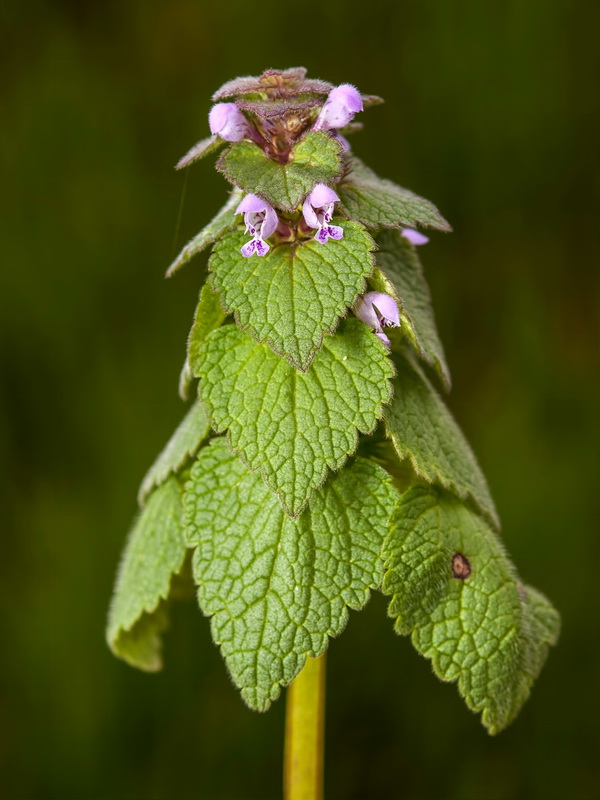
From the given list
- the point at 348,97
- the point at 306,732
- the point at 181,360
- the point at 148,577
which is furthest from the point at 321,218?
the point at 181,360

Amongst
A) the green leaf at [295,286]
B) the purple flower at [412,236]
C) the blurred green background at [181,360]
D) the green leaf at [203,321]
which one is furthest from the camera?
the blurred green background at [181,360]

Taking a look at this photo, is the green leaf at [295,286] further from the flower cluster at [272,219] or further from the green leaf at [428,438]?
the green leaf at [428,438]

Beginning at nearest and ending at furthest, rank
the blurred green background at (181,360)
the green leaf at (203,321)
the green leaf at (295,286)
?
1. the green leaf at (295,286)
2. the green leaf at (203,321)
3. the blurred green background at (181,360)

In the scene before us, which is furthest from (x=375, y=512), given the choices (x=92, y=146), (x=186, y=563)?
(x=92, y=146)

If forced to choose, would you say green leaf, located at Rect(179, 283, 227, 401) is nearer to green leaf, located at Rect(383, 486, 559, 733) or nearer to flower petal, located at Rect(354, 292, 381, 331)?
flower petal, located at Rect(354, 292, 381, 331)

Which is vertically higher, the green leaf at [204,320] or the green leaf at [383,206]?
the green leaf at [383,206]

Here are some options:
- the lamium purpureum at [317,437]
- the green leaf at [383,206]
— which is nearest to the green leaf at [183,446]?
the lamium purpureum at [317,437]

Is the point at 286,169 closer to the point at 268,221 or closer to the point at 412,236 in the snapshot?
the point at 268,221

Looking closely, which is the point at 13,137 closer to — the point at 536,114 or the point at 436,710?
the point at 536,114
